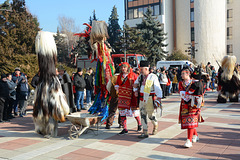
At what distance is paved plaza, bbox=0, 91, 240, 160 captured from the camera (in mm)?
5102

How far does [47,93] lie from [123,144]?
231cm

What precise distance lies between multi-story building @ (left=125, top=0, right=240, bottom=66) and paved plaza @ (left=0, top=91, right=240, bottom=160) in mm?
33300

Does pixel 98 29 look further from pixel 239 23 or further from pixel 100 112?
pixel 239 23

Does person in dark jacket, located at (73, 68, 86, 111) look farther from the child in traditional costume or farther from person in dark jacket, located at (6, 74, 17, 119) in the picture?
the child in traditional costume

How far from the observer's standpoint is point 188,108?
223 inches

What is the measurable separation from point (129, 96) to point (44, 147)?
7.90 ft

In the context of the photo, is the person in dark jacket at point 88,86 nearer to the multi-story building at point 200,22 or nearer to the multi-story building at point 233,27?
the multi-story building at point 200,22

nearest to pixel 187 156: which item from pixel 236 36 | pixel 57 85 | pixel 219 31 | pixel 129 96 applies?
pixel 129 96

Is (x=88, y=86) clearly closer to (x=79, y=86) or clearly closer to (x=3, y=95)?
(x=79, y=86)

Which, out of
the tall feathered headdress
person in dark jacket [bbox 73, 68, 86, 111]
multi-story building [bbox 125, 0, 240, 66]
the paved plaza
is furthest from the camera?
multi-story building [bbox 125, 0, 240, 66]

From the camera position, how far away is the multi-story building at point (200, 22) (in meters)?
41.2

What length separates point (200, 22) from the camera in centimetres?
4147

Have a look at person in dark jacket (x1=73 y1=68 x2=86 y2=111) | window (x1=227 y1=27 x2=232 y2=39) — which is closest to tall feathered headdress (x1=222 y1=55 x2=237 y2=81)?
Answer: person in dark jacket (x1=73 y1=68 x2=86 y2=111)

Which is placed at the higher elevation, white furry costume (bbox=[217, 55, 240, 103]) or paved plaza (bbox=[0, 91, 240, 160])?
white furry costume (bbox=[217, 55, 240, 103])
